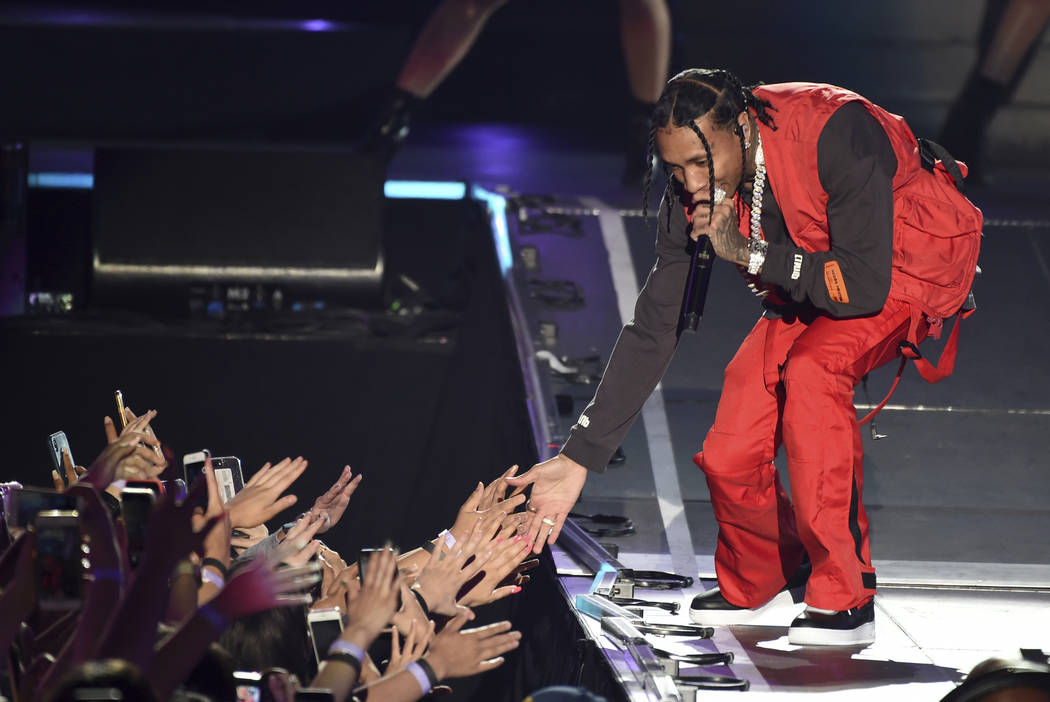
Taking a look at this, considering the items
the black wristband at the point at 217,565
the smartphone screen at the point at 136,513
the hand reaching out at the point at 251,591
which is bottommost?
the black wristband at the point at 217,565

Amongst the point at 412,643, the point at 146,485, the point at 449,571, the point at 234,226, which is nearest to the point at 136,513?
the point at 146,485

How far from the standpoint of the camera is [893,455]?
3.43m

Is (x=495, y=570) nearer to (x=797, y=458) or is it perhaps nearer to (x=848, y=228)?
(x=797, y=458)

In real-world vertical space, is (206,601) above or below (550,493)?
above

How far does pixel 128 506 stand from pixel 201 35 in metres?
5.39

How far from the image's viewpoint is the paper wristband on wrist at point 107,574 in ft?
4.38

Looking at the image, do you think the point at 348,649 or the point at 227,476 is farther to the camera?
the point at 227,476

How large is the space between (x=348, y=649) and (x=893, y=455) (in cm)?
224

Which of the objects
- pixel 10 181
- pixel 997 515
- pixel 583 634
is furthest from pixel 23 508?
pixel 10 181

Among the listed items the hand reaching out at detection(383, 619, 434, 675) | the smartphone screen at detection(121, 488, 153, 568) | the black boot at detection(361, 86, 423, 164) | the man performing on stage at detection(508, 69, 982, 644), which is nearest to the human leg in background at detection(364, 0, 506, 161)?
the black boot at detection(361, 86, 423, 164)

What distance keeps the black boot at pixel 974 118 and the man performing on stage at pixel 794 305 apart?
148 inches

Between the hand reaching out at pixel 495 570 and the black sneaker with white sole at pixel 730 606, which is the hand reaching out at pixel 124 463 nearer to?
the hand reaching out at pixel 495 570

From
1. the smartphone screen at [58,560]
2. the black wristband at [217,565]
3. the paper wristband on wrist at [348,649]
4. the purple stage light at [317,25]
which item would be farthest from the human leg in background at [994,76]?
the smartphone screen at [58,560]

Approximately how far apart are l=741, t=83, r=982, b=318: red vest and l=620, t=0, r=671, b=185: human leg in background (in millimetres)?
3334
